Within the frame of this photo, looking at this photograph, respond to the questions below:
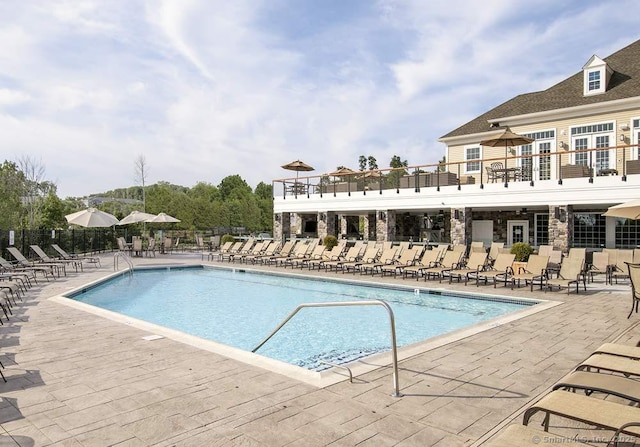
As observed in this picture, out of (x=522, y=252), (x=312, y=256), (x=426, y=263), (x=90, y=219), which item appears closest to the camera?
(x=522, y=252)

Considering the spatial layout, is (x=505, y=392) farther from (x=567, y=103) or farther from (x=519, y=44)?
(x=567, y=103)

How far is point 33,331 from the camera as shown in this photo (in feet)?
22.4

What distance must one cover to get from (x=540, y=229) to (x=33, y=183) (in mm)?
35856

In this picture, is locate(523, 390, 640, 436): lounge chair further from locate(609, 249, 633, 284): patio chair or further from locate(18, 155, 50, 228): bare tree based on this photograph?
locate(18, 155, 50, 228): bare tree

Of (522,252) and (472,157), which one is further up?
(472,157)

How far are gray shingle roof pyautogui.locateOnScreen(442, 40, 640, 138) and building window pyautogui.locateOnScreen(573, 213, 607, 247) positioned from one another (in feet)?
16.2

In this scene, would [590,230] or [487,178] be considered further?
[590,230]

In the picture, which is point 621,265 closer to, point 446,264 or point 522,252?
point 522,252

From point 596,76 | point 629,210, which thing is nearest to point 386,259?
point 629,210

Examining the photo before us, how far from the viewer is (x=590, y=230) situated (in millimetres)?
19328

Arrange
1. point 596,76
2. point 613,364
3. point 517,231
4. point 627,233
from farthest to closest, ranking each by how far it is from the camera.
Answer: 1. point 517,231
2. point 596,76
3. point 627,233
4. point 613,364

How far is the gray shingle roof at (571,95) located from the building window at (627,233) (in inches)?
204

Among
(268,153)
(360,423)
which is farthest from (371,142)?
(360,423)

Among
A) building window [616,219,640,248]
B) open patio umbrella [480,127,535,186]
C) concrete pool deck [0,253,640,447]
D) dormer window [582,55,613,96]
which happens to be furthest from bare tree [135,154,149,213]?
building window [616,219,640,248]
